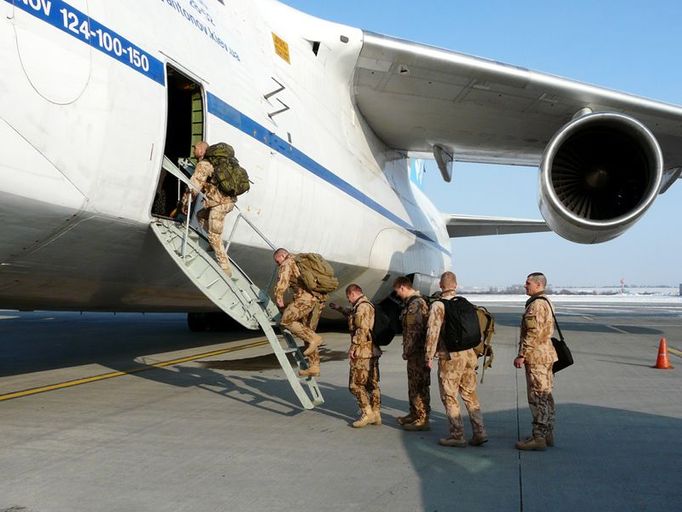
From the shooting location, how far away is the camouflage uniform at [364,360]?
16.8 feet

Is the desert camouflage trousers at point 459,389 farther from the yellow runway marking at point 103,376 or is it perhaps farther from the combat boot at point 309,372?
the yellow runway marking at point 103,376

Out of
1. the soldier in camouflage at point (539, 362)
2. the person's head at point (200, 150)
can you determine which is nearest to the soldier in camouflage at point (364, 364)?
the soldier in camouflage at point (539, 362)

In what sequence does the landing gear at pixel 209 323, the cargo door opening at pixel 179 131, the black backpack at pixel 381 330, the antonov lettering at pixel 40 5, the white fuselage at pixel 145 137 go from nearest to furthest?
1. the antonov lettering at pixel 40 5
2. the white fuselage at pixel 145 137
3. the black backpack at pixel 381 330
4. the cargo door opening at pixel 179 131
5. the landing gear at pixel 209 323

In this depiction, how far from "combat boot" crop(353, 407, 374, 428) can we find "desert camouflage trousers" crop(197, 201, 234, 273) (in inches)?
65.3

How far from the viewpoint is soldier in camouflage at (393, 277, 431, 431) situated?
196 inches

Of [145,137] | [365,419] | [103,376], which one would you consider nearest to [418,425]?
[365,419]

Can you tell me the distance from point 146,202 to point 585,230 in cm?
609

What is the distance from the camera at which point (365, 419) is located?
506 cm

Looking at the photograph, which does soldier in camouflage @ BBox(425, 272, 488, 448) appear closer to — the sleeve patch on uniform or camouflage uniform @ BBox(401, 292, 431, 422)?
camouflage uniform @ BBox(401, 292, 431, 422)

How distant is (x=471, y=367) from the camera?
15.2 ft

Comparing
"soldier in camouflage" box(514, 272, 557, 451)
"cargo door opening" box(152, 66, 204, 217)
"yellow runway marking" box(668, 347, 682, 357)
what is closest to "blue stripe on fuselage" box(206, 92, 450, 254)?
"cargo door opening" box(152, 66, 204, 217)

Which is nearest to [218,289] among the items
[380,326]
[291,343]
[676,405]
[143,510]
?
[291,343]

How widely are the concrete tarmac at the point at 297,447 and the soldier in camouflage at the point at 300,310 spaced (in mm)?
493

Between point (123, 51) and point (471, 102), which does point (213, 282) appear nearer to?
point (123, 51)
